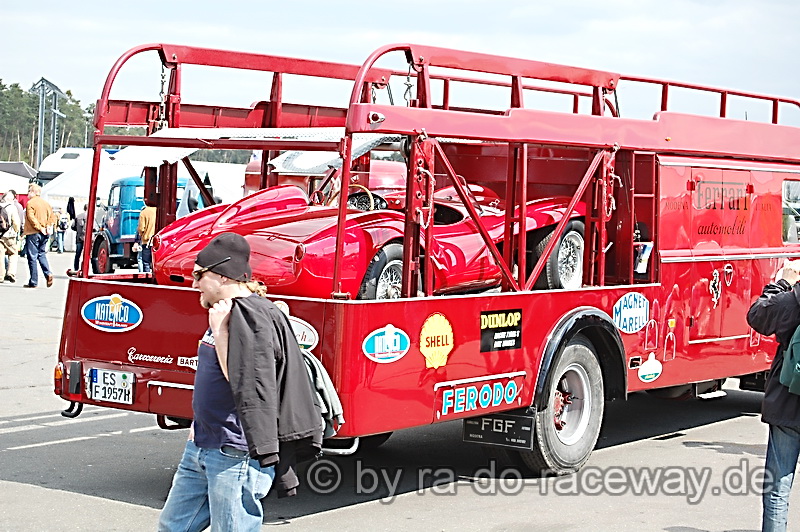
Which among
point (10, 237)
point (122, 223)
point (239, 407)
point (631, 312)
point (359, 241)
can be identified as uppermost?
point (122, 223)

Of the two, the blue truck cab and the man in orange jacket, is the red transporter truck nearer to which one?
the man in orange jacket

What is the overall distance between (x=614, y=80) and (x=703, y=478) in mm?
2974

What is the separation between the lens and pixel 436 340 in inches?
289

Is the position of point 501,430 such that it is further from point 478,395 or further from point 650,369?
point 650,369

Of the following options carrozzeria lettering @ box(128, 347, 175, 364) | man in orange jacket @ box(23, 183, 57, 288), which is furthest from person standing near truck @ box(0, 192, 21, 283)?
carrozzeria lettering @ box(128, 347, 175, 364)

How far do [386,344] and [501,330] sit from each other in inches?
44.3

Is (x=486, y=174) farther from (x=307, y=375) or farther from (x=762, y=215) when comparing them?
(x=307, y=375)

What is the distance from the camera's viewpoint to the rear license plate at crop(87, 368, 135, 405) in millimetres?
7523

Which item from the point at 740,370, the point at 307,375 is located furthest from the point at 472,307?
the point at 740,370

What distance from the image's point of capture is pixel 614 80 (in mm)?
9164

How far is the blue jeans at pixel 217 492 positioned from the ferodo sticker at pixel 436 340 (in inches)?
99.0

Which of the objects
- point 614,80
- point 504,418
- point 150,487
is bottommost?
point 150,487

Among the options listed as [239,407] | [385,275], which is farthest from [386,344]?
[239,407]

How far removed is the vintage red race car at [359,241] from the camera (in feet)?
23.7
